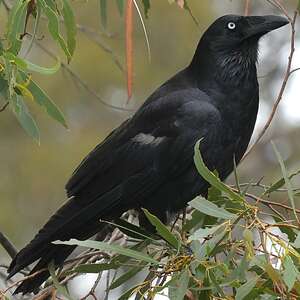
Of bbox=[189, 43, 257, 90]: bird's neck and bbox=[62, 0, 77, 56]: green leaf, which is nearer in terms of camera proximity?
bbox=[62, 0, 77, 56]: green leaf

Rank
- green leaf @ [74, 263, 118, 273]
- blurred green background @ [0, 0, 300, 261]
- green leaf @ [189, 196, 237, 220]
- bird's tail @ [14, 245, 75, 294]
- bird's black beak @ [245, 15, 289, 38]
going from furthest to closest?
blurred green background @ [0, 0, 300, 261], bird's black beak @ [245, 15, 289, 38], bird's tail @ [14, 245, 75, 294], green leaf @ [74, 263, 118, 273], green leaf @ [189, 196, 237, 220]

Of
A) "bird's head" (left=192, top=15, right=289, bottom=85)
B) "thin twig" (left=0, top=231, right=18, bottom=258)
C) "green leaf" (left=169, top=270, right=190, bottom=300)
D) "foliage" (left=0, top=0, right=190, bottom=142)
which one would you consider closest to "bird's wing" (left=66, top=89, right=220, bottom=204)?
"bird's head" (left=192, top=15, right=289, bottom=85)

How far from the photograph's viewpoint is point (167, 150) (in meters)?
2.84

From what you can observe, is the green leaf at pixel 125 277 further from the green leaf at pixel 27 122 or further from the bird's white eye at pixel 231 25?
the bird's white eye at pixel 231 25

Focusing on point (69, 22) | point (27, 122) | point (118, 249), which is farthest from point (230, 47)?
point (118, 249)

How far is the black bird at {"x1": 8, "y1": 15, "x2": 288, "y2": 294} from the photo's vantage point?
2764 mm

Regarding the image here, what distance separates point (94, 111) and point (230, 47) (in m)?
5.08

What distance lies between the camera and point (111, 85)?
7512 millimetres

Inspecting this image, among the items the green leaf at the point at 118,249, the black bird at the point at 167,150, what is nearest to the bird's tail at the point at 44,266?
the black bird at the point at 167,150

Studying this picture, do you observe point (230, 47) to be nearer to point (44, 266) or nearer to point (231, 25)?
point (231, 25)

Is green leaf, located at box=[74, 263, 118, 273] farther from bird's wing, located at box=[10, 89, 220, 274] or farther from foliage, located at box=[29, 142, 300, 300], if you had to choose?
bird's wing, located at box=[10, 89, 220, 274]

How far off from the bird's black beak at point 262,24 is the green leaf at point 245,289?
4.01 feet

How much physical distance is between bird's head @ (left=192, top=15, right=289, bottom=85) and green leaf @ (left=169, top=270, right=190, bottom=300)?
1.20m

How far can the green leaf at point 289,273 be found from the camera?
1.70 m
